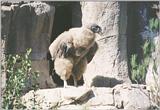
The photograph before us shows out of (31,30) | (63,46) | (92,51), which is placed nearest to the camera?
(63,46)

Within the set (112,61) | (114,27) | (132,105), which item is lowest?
(132,105)

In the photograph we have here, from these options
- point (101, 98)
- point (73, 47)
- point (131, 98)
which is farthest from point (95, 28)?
point (131, 98)

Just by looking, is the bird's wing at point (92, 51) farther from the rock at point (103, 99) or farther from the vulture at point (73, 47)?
the rock at point (103, 99)

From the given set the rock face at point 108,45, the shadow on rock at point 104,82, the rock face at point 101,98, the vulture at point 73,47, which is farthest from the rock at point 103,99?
the rock face at point 108,45

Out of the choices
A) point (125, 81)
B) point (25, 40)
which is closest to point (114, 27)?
point (125, 81)

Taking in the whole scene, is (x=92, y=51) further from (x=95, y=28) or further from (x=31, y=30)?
(x=31, y=30)

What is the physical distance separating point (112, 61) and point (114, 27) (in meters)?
0.47

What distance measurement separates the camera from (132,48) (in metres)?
9.07

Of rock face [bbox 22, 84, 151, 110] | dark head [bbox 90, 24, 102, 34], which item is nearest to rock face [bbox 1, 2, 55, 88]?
dark head [bbox 90, 24, 102, 34]

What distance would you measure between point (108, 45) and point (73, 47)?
43.3 inches

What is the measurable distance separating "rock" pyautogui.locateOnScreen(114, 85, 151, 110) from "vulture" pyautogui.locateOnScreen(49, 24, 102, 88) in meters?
0.67

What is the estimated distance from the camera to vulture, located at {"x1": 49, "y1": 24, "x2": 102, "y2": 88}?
21.8 ft

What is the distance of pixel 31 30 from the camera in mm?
7332

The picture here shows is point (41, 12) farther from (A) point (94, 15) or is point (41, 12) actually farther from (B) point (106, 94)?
(B) point (106, 94)
